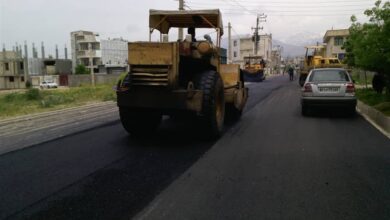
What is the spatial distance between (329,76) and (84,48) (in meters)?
84.3

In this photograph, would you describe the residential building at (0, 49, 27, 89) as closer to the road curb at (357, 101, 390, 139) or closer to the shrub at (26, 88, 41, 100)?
the shrub at (26, 88, 41, 100)

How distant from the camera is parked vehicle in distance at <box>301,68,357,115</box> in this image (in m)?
12.8

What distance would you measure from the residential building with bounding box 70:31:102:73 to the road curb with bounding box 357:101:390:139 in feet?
256

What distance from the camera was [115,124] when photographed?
11.8 m

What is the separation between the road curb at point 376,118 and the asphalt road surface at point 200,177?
2.79ft

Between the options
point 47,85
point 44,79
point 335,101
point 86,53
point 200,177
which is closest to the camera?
point 200,177

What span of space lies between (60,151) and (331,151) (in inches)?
199

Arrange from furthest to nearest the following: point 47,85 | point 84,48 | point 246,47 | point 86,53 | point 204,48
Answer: point 246,47 < point 84,48 < point 86,53 < point 47,85 < point 204,48

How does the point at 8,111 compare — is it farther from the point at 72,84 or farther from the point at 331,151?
the point at 72,84

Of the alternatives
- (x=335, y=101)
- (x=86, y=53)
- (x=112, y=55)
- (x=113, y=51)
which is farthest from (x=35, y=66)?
Result: (x=335, y=101)

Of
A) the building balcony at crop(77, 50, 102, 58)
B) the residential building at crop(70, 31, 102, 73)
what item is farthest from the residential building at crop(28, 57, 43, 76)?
the building balcony at crop(77, 50, 102, 58)

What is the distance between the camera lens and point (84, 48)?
3622 inches

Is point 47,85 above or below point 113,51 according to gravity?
below

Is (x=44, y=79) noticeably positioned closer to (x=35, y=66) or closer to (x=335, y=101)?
(x=35, y=66)
